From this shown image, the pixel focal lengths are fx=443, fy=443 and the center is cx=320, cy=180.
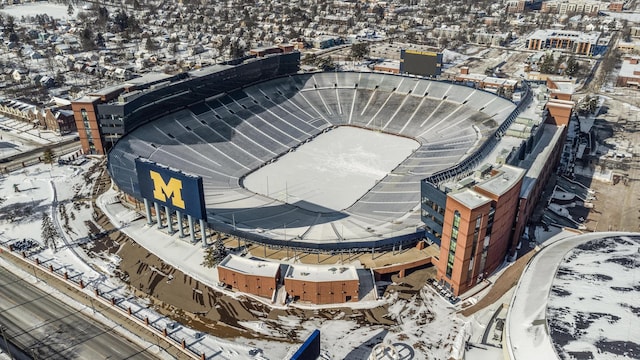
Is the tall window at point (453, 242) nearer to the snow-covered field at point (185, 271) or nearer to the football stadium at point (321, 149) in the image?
the snow-covered field at point (185, 271)

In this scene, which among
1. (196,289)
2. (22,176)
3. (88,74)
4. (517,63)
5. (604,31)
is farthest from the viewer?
(604,31)

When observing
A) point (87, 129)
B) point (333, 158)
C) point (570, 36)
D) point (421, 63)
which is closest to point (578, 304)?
point (333, 158)

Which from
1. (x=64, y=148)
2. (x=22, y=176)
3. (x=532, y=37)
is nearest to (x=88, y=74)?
(x=64, y=148)

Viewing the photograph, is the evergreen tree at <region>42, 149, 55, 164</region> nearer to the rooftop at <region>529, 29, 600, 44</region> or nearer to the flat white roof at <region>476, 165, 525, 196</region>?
the flat white roof at <region>476, 165, 525, 196</region>

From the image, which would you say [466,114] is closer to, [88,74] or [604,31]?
[88,74]

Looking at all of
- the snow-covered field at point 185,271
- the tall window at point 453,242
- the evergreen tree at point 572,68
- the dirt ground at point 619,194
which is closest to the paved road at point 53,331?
the snow-covered field at point 185,271

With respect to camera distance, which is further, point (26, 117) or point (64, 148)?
point (26, 117)

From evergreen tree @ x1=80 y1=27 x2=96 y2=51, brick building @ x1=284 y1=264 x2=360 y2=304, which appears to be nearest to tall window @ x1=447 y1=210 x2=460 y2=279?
brick building @ x1=284 y1=264 x2=360 y2=304
